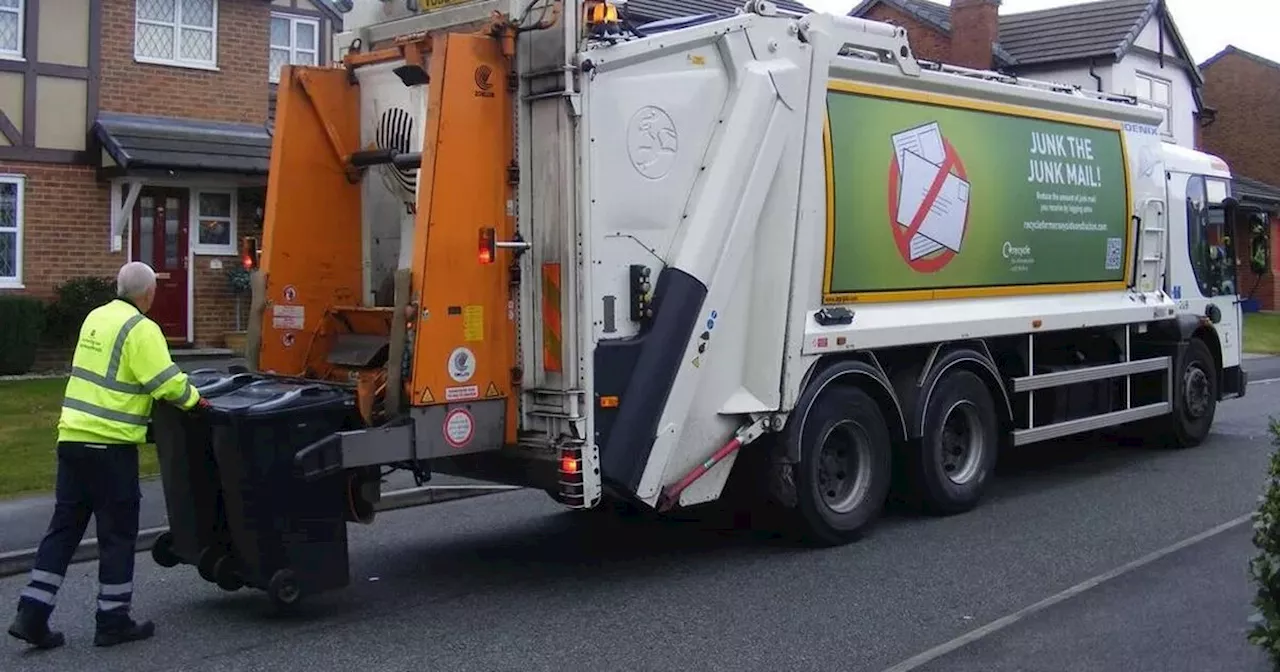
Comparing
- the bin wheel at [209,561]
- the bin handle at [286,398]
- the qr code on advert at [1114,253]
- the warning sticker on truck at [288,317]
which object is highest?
the qr code on advert at [1114,253]

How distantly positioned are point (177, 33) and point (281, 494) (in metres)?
13.7

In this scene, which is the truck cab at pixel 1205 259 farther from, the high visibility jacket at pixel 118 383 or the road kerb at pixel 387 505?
the high visibility jacket at pixel 118 383

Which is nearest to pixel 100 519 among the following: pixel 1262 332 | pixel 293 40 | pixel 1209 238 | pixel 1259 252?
pixel 1209 238

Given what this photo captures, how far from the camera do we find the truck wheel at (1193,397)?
1140 centimetres

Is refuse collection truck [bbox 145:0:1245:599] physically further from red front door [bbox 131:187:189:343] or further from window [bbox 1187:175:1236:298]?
red front door [bbox 131:187:189:343]

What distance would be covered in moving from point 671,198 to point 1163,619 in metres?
3.06

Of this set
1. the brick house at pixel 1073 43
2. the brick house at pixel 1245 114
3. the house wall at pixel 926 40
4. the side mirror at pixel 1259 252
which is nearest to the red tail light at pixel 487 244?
the side mirror at pixel 1259 252

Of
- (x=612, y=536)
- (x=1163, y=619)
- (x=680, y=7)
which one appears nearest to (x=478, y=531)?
(x=612, y=536)

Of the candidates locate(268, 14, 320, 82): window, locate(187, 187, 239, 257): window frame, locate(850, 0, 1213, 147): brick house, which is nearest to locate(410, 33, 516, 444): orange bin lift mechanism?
locate(187, 187, 239, 257): window frame

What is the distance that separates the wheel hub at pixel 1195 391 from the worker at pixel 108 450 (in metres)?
8.57

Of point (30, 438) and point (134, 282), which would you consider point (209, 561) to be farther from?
point (30, 438)

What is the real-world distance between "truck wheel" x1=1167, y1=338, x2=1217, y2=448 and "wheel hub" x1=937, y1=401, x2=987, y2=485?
10.5 ft

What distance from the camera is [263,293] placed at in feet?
23.4

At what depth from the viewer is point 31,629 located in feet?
19.2
